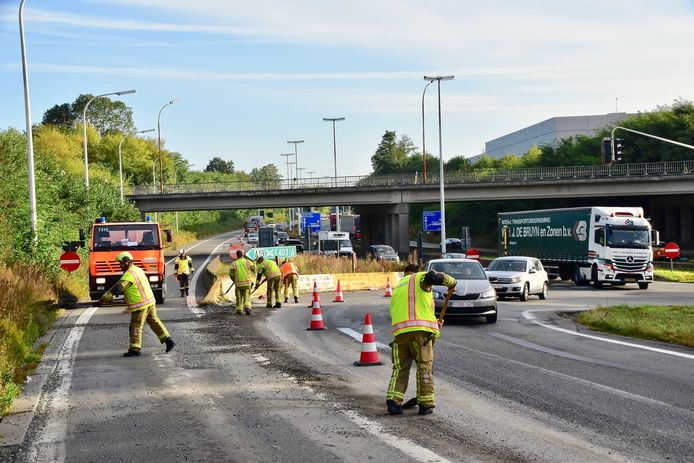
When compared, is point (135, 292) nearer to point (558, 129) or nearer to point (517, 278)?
point (517, 278)

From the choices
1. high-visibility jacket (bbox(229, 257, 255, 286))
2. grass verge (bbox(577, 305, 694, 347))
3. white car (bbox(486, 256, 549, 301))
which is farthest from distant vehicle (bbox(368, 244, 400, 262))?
high-visibility jacket (bbox(229, 257, 255, 286))

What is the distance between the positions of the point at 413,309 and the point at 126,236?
20.3m

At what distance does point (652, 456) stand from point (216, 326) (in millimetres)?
14288

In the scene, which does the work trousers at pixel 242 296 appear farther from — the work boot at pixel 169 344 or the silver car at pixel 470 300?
the work boot at pixel 169 344

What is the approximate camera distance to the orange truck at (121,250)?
2859cm

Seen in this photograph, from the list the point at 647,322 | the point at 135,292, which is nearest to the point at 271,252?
the point at 647,322

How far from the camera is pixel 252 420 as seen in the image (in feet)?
32.7

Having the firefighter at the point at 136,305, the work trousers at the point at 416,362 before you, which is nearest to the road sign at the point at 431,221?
the firefighter at the point at 136,305

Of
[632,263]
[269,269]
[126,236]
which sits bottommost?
[632,263]

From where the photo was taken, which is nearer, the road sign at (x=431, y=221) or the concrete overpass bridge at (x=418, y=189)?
the road sign at (x=431, y=221)

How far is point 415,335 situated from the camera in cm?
1048

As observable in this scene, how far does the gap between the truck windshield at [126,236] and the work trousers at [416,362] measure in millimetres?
19845

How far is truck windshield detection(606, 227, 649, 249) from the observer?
41.0 metres

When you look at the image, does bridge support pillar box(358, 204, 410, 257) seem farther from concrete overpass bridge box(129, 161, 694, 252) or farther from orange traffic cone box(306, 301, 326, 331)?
orange traffic cone box(306, 301, 326, 331)
